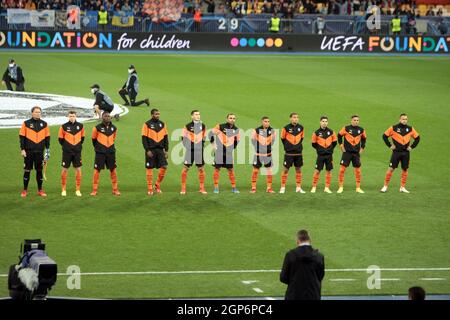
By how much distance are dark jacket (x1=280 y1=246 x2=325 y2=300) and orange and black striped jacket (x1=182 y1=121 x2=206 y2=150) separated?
10.4 metres

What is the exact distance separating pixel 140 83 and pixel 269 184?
62.8ft

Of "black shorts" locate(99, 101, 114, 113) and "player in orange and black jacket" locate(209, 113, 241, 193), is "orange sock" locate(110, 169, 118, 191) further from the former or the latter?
"black shorts" locate(99, 101, 114, 113)

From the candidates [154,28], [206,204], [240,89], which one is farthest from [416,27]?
[206,204]

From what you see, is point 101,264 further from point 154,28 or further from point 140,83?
point 154,28

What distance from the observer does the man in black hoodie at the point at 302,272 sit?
1103 centimetres

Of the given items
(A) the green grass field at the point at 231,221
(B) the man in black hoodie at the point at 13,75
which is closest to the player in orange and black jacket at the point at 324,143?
(A) the green grass field at the point at 231,221

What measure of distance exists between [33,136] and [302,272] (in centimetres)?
1071

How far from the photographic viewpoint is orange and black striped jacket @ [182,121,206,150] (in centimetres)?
2125

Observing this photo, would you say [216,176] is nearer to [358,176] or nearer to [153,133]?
[153,133]

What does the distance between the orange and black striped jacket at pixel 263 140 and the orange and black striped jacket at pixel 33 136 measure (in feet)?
15.2

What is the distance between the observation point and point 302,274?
36.2ft

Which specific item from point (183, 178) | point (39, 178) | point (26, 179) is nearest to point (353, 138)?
point (183, 178)

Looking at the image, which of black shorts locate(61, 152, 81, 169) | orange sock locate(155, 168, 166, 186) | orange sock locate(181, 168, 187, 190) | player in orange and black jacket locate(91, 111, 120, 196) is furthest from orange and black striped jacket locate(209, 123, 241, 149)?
black shorts locate(61, 152, 81, 169)
